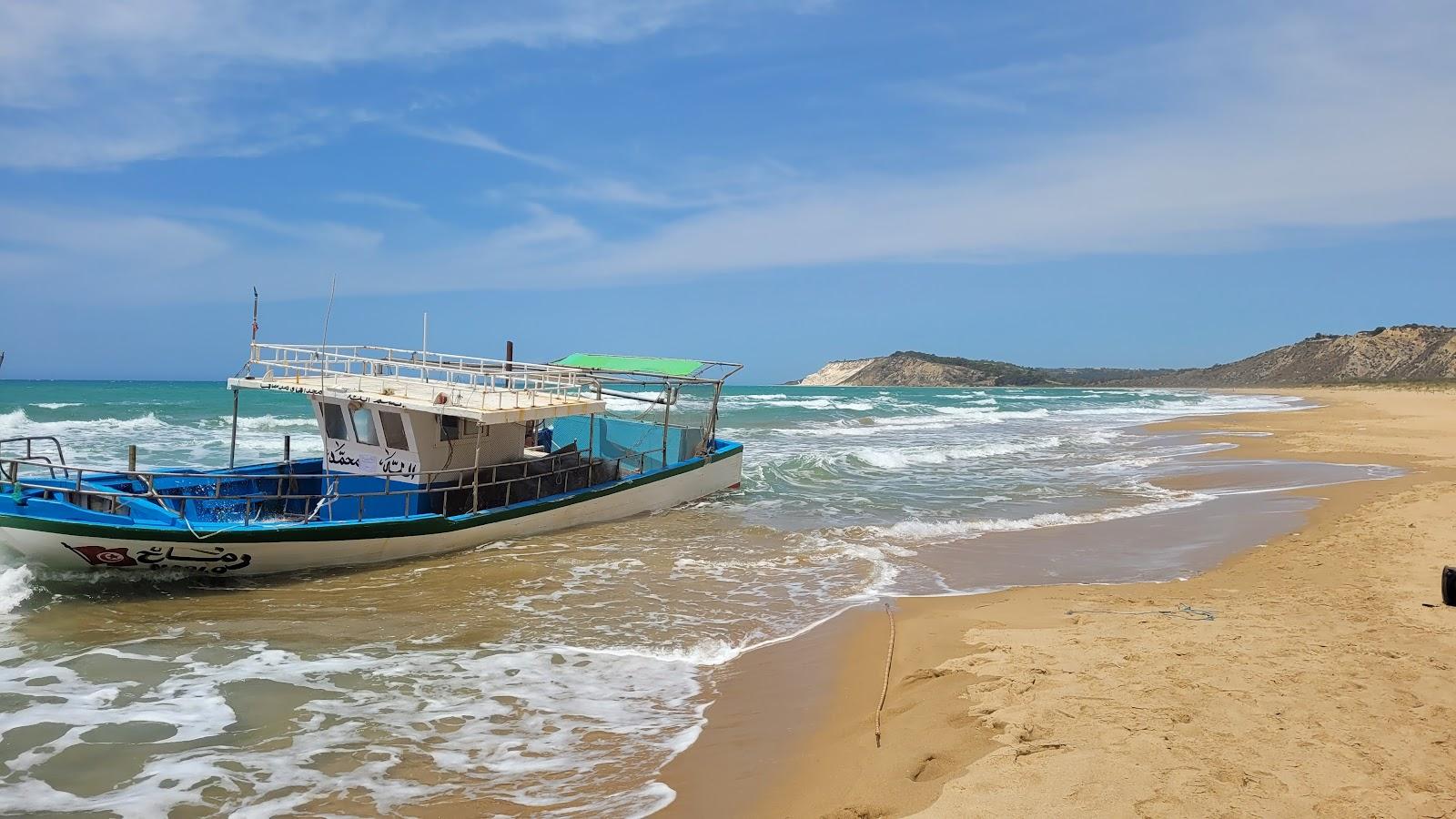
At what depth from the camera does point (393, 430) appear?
14383 millimetres

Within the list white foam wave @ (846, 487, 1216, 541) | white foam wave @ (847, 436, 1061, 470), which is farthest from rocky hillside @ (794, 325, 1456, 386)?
white foam wave @ (846, 487, 1216, 541)

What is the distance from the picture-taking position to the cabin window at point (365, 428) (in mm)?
14383

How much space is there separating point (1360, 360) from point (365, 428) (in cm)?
16273

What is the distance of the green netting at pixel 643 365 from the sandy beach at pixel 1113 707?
9.20 metres

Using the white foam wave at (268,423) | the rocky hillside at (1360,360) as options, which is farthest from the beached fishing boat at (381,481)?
the rocky hillside at (1360,360)

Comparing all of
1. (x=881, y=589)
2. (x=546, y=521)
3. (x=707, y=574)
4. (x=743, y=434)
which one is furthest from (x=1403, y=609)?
(x=743, y=434)

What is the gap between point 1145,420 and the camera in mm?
54281

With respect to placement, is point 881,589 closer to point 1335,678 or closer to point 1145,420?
point 1335,678

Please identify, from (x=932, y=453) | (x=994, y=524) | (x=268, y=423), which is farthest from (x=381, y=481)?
(x=268, y=423)

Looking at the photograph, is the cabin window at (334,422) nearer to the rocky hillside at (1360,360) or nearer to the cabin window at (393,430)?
the cabin window at (393,430)

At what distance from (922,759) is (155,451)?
1304 inches

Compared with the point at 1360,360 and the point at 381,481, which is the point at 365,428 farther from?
the point at 1360,360

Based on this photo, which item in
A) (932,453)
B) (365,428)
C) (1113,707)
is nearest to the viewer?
(1113,707)

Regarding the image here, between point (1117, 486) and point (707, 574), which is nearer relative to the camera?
point (707, 574)
